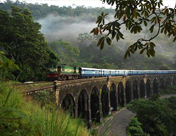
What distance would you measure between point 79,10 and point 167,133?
153 meters

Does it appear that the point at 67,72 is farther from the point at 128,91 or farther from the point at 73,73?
the point at 128,91

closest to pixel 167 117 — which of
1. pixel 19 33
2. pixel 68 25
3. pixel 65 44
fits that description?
pixel 19 33

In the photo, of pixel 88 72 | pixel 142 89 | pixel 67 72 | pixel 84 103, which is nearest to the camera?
pixel 84 103

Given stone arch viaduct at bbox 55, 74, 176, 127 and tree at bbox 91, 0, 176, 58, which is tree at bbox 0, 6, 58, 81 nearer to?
stone arch viaduct at bbox 55, 74, 176, 127

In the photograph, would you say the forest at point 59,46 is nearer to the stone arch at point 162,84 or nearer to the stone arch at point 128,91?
the stone arch at point 128,91

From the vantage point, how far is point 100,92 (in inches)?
221

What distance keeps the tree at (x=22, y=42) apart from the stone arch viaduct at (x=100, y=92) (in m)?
5.23

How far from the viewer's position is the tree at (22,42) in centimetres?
1446

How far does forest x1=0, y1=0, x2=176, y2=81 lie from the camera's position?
15148mm

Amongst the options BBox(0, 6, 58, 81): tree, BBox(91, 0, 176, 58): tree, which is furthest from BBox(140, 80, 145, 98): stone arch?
BBox(91, 0, 176, 58): tree

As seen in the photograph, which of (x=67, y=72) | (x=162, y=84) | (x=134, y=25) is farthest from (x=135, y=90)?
(x=134, y=25)

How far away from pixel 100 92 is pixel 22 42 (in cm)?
1319

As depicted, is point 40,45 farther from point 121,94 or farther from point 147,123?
point 121,94

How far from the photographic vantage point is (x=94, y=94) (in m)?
21.6
